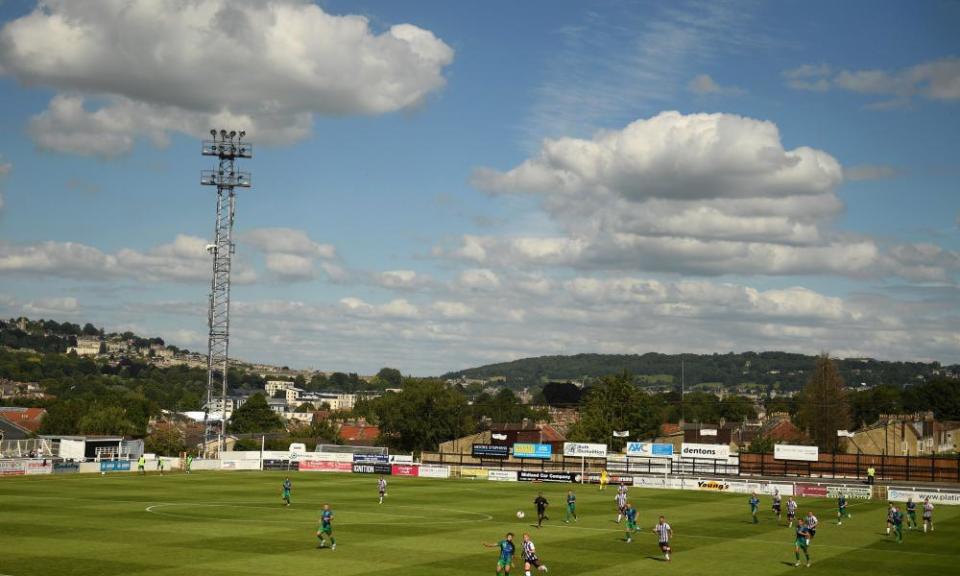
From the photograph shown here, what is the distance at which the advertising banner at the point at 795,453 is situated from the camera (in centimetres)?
9738

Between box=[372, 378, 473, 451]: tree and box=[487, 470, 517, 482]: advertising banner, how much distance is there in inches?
1974

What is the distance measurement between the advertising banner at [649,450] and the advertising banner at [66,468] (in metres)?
50.6

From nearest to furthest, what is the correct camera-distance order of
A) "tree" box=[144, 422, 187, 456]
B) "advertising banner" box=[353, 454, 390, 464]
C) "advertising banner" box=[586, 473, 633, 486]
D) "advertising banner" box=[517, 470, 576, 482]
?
"advertising banner" box=[586, 473, 633, 486], "advertising banner" box=[517, 470, 576, 482], "advertising banner" box=[353, 454, 390, 464], "tree" box=[144, 422, 187, 456]

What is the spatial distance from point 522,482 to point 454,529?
4144 cm

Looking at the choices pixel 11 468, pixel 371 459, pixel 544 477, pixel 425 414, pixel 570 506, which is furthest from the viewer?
pixel 425 414

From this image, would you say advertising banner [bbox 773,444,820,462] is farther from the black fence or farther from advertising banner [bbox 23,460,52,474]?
advertising banner [bbox 23,460,52,474]

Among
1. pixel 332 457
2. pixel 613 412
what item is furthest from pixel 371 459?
pixel 613 412

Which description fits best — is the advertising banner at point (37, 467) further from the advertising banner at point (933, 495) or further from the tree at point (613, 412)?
the tree at point (613, 412)

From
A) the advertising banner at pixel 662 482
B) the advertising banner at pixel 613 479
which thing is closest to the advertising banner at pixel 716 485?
the advertising banner at pixel 662 482

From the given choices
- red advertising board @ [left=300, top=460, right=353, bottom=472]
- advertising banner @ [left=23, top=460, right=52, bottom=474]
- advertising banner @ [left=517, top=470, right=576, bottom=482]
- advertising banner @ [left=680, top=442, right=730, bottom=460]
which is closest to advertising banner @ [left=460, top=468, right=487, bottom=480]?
advertising banner @ [left=517, top=470, right=576, bottom=482]

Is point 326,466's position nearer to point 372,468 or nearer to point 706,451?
point 372,468

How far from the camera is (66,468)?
8594cm

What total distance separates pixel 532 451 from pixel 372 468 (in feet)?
54.5

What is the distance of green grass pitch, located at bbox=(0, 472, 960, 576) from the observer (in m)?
39.1
